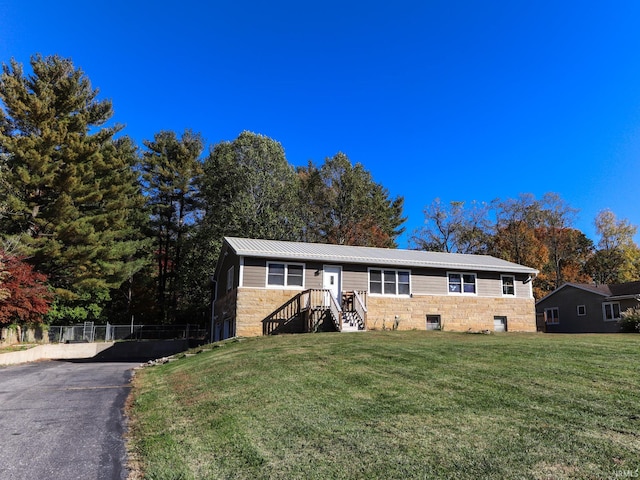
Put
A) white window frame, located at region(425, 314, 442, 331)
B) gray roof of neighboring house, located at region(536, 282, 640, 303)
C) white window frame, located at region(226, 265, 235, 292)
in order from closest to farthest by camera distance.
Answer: white window frame, located at region(226, 265, 235, 292) → white window frame, located at region(425, 314, 442, 331) → gray roof of neighboring house, located at region(536, 282, 640, 303)

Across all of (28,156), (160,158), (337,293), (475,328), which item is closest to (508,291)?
(475,328)

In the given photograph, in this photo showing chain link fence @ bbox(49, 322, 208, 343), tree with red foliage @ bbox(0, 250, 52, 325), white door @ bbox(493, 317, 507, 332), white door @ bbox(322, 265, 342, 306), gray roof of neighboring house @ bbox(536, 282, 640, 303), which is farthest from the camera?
gray roof of neighboring house @ bbox(536, 282, 640, 303)

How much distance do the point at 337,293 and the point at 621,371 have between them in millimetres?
13474

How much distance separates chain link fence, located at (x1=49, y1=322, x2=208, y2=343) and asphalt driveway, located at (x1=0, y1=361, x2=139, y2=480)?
16.2 meters

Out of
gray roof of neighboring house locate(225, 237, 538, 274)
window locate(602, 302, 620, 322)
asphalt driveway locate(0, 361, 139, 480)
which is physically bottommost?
asphalt driveway locate(0, 361, 139, 480)

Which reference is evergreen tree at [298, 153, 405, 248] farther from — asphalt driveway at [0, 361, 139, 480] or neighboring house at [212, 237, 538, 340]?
asphalt driveway at [0, 361, 139, 480]

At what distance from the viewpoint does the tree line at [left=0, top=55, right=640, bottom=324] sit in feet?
79.5

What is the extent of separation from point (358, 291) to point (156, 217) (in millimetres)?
23163

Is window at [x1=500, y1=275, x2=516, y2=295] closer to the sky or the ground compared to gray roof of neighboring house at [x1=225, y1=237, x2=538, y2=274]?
closer to the ground

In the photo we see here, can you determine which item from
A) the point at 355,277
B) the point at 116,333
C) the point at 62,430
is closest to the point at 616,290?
the point at 355,277

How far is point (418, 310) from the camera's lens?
813 inches

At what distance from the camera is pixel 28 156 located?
22969mm

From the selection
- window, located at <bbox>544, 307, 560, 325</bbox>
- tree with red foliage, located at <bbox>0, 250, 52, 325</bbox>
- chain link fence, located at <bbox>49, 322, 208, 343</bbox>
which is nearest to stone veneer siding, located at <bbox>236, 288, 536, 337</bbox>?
tree with red foliage, located at <bbox>0, 250, 52, 325</bbox>

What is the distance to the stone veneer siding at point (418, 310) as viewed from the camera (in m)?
18.1
